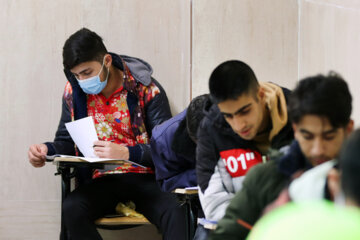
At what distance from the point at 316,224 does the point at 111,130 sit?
257cm

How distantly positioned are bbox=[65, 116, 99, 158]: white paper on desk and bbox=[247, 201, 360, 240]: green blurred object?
213cm

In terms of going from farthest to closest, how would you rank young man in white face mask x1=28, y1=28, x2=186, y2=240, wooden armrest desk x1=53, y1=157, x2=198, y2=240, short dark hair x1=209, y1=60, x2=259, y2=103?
1. young man in white face mask x1=28, y1=28, x2=186, y2=240
2. wooden armrest desk x1=53, y1=157, x2=198, y2=240
3. short dark hair x1=209, y1=60, x2=259, y2=103

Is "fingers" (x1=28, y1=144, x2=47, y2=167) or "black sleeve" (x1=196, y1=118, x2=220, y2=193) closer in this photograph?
"black sleeve" (x1=196, y1=118, x2=220, y2=193)

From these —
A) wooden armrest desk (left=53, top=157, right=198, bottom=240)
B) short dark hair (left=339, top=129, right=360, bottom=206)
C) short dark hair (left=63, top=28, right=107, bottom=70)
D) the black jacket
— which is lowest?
wooden armrest desk (left=53, top=157, right=198, bottom=240)

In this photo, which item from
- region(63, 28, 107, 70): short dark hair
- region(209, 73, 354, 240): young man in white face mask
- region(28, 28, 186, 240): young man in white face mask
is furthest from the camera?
region(63, 28, 107, 70): short dark hair

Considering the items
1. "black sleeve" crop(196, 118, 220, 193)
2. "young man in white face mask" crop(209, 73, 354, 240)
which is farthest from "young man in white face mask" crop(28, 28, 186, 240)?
"young man in white face mask" crop(209, 73, 354, 240)

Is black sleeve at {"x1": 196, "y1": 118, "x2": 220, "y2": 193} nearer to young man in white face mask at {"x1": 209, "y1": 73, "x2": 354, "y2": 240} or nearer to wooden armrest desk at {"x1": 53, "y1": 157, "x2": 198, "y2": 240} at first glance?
wooden armrest desk at {"x1": 53, "y1": 157, "x2": 198, "y2": 240}

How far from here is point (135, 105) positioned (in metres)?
3.23

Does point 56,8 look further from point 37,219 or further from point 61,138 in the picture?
point 37,219

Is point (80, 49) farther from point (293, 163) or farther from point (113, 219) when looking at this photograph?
point (293, 163)

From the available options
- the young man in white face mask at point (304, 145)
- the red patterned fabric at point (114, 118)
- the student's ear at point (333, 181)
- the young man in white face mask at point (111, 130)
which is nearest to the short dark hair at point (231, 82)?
the young man in white face mask at point (304, 145)

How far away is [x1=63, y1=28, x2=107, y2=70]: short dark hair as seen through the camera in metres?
3.03

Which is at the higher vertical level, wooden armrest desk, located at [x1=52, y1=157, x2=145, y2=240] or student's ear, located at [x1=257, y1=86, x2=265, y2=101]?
student's ear, located at [x1=257, y1=86, x2=265, y2=101]

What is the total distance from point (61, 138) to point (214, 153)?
1587 mm
